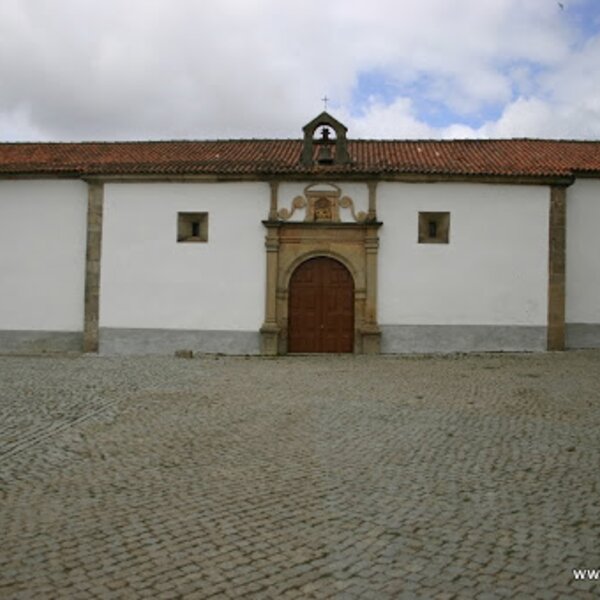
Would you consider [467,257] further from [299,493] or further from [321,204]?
[299,493]

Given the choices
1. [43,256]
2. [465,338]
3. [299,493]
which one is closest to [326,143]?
[465,338]

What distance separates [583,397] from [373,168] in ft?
26.5

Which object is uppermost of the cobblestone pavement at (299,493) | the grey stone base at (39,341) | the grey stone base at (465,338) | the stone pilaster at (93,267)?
the stone pilaster at (93,267)

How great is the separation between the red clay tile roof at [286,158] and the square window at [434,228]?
1.07 meters

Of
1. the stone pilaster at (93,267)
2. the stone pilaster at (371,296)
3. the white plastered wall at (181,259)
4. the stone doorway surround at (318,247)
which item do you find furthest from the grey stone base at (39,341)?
the stone pilaster at (371,296)

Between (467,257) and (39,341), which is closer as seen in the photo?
(467,257)

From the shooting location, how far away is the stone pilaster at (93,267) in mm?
15164

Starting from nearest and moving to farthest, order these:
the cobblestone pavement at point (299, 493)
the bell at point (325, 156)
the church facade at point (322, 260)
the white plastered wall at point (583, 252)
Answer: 1. the cobblestone pavement at point (299, 493)
2. the church facade at point (322, 260)
3. the white plastered wall at point (583, 252)
4. the bell at point (325, 156)

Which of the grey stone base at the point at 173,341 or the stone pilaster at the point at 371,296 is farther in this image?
the grey stone base at the point at 173,341

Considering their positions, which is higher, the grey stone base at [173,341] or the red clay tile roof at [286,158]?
the red clay tile roof at [286,158]

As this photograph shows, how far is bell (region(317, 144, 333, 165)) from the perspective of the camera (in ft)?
51.2

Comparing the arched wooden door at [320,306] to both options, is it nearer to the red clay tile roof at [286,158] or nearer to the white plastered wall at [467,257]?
the white plastered wall at [467,257]

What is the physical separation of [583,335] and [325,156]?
8.07 meters

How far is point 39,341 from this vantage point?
1559cm
